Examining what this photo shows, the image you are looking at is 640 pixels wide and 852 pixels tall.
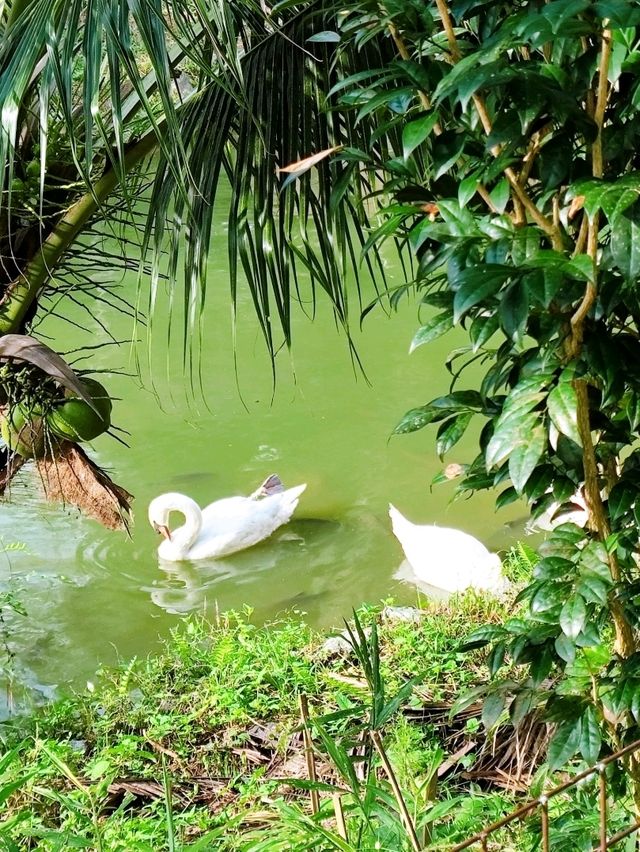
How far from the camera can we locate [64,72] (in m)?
1.28

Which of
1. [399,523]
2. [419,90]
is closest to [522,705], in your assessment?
[419,90]

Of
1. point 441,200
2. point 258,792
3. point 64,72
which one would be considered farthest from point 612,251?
point 258,792

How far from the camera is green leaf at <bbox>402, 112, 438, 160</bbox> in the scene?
992mm

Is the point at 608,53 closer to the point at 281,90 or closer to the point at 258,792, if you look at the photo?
the point at 281,90

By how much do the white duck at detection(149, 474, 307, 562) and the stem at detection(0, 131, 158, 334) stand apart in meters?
1.96

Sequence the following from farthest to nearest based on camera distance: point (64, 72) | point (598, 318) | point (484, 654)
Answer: point (484, 654), point (64, 72), point (598, 318)

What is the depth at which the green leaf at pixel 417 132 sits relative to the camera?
99cm

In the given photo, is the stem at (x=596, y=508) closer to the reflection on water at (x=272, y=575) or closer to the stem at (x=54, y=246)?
the stem at (x=54, y=246)

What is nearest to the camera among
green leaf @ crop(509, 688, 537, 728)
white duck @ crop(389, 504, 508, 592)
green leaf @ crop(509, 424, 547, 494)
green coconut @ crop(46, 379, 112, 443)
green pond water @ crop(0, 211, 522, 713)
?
green leaf @ crop(509, 424, 547, 494)

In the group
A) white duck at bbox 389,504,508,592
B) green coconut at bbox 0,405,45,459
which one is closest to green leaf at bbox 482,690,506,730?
green coconut at bbox 0,405,45,459

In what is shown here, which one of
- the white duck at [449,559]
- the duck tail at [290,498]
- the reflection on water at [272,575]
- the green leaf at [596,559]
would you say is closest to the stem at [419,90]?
the green leaf at [596,559]

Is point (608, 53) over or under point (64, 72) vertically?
under

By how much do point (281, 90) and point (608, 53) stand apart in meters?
0.83

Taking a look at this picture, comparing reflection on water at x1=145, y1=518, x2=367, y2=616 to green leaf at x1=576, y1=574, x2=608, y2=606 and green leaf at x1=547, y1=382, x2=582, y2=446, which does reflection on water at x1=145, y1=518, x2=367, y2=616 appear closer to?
green leaf at x1=576, y1=574, x2=608, y2=606
